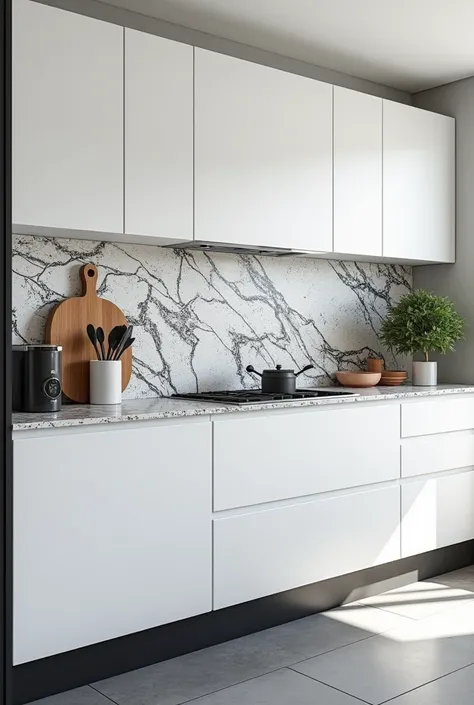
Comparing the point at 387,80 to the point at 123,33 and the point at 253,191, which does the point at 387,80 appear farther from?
the point at 123,33

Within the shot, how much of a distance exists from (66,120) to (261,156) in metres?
0.91

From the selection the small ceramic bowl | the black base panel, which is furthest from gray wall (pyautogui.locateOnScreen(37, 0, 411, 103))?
the black base panel

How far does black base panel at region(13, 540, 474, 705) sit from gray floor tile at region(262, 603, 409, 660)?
5cm

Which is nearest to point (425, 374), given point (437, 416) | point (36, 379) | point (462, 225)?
point (437, 416)

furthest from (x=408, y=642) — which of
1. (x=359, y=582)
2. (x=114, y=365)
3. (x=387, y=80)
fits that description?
(x=387, y=80)

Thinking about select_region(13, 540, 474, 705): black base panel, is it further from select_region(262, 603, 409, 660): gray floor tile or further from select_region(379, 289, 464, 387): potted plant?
select_region(379, 289, 464, 387): potted plant

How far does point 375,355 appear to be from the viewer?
4.42 metres

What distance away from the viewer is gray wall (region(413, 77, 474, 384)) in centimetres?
425

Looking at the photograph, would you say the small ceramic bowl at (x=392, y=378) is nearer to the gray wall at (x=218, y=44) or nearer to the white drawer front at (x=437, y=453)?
the white drawer front at (x=437, y=453)

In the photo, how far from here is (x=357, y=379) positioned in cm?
400

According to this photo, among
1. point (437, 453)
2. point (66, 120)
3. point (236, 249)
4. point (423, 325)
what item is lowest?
point (437, 453)

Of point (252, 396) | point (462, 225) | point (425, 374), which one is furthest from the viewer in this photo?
point (462, 225)

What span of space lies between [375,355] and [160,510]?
1982mm

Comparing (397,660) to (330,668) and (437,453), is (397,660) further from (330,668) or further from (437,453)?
(437,453)
